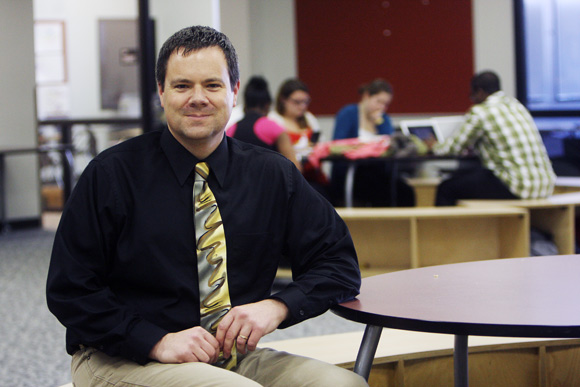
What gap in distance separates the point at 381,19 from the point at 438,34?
0.61 m

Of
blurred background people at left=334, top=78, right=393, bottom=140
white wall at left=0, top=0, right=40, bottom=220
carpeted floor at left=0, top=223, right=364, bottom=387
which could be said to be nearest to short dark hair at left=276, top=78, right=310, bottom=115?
blurred background people at left=334, top=78, right=393, bottom=140

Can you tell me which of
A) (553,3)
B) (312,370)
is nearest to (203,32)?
(312,370)

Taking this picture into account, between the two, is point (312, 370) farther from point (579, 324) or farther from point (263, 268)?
point (579, 324)

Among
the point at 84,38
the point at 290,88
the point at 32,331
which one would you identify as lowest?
the point at 32,331

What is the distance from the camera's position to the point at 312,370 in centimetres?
138

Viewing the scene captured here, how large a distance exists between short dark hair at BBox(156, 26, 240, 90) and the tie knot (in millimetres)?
174

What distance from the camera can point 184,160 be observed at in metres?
1.49

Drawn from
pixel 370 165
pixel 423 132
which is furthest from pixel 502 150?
pixel 370 165

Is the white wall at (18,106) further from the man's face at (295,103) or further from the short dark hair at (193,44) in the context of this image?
the short dark hair at (193,44)

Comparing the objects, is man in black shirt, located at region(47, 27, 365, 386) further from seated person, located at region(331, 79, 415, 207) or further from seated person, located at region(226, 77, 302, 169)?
seated person, located at region(331, 79, 415, 207)

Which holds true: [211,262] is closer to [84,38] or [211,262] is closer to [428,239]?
[428,239]

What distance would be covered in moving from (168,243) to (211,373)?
0.28 metres

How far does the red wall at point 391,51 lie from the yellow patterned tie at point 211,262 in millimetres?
6547

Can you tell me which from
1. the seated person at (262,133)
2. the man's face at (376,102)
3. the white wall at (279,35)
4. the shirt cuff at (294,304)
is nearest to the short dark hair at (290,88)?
the man's face at (376,102)
